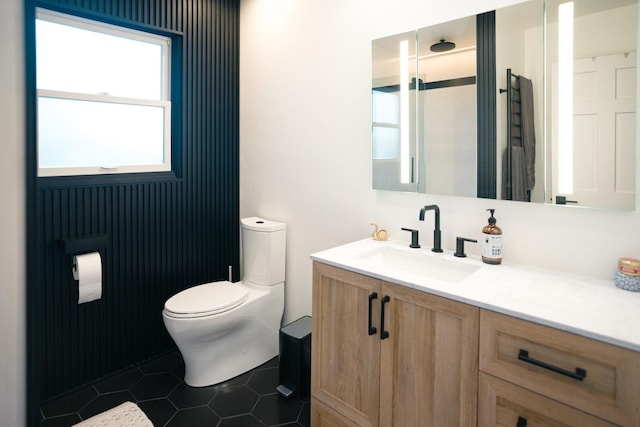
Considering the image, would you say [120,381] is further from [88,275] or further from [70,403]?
[88,275]

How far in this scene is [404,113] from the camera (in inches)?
81.6

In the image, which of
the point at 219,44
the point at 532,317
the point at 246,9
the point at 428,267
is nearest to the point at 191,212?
the point at 219,44

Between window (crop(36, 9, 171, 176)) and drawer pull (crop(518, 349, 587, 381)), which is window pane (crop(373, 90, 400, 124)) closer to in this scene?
drawer pull (crop(518, 349, 587, 381))

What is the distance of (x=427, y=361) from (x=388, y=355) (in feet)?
0.57

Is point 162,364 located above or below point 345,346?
below

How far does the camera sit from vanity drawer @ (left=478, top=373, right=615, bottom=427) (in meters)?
1.11

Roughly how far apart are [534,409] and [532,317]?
0.28 meters

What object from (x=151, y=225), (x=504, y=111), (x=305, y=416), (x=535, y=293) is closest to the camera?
(x=535, y=293)

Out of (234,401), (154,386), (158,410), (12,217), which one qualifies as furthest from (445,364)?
(154,386)

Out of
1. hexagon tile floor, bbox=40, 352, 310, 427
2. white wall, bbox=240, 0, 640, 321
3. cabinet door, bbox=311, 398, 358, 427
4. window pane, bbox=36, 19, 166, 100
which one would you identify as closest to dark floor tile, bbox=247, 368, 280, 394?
hexagon tile floor, bbox=40, 352, 310, 427

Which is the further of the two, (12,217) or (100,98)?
(100,98)

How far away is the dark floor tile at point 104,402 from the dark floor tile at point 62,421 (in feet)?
0.11

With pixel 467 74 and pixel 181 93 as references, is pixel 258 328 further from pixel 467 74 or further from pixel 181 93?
pixel 467 74

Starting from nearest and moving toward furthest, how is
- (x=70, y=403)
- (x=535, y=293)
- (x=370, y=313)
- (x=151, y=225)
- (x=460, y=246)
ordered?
1. (x=535, y=293)
2. (x=370, y=313)
3. (x=460, y=246)
4. (x=70, y=403)
5. (x=151, y=225)
